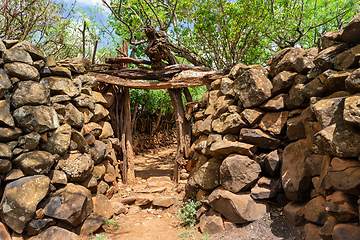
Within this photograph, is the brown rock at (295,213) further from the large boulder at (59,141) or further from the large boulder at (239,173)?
the large boulder at (59,141)

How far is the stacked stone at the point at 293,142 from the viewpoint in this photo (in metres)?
2.56

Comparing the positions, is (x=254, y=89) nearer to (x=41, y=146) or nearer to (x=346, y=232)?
(x=346, y=232)

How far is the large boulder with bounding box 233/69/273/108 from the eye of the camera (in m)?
4.19

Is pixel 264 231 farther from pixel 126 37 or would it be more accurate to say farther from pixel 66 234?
pixel 126 37

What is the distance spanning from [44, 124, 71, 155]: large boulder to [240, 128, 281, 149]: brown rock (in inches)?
130

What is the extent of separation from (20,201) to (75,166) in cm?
100

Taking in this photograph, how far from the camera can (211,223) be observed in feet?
13.2

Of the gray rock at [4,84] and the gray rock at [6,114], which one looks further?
the gray rock at [4,84]

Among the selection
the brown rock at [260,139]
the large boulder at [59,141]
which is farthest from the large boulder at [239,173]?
the large boulder at [59,141]

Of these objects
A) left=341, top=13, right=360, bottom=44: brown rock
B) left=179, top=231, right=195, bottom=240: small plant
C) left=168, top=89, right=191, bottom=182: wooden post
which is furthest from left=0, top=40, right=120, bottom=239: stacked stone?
left=341, top=13, right=360, bottom=44: brown rock

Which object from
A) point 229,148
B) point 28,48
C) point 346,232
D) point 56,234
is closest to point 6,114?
point 28,48

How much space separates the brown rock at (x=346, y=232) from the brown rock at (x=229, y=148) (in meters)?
1.78

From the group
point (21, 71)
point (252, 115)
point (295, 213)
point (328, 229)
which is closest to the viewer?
point (328, 229)

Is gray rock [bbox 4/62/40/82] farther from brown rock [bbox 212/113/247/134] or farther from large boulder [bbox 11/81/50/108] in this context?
brown rock [bbox 212/113/247/134]
